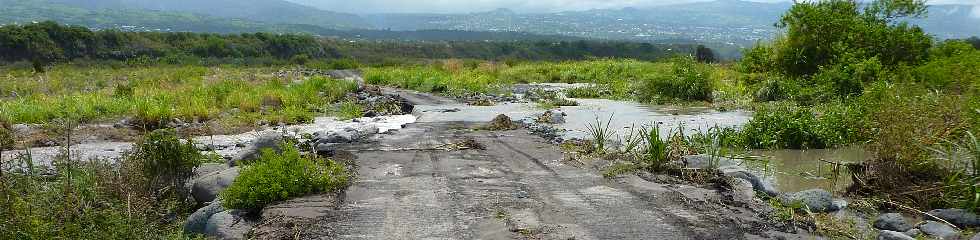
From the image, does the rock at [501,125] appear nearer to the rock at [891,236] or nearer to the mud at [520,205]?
the mud at [520,205]

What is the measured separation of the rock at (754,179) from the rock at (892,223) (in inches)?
44.1

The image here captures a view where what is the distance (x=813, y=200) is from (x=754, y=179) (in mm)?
1142

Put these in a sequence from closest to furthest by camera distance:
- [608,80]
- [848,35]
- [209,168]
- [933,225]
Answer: [933,225]
[209,168]
[848,35]
[608,80]

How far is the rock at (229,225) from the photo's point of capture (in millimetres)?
6574

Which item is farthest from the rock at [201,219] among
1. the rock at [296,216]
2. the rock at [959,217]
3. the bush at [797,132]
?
the bush at [797,132]

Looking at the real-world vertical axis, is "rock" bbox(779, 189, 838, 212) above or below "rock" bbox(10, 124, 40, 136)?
above

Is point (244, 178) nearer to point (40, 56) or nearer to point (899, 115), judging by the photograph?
point (899, 115)

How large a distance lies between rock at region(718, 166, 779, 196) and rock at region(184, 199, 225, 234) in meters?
5.58

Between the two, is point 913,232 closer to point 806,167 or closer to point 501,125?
point 806,167

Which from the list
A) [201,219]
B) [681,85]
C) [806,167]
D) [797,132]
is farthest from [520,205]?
[681,85]

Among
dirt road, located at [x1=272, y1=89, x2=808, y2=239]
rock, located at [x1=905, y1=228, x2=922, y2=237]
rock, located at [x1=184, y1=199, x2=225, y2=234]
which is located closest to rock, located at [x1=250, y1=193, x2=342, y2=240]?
dirt road, located at [x1=272, y1=89, x2=808, y2=239]

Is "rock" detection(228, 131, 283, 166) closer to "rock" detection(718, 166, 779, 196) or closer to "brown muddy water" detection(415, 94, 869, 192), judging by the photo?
"brown muddy water" detection(415, 94, 869, 192)

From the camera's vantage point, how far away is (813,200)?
278 inches

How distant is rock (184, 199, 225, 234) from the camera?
23.3ft
